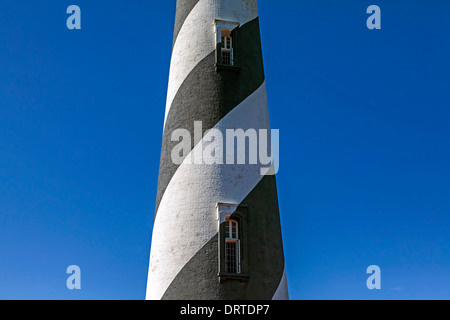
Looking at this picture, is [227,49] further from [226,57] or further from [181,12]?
[181,12]

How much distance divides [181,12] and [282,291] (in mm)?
7075

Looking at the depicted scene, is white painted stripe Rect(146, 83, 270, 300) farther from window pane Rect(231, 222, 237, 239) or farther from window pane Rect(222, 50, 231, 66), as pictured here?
window pane Rect(222, 50, 231, 66)

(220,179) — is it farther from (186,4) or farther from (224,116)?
(186,4)

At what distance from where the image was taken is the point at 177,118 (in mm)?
13664

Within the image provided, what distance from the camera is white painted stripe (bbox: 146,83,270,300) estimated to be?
1246 cm

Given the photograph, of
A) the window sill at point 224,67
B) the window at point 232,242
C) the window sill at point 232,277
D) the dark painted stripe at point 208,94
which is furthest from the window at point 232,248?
the window sill at point 224,67

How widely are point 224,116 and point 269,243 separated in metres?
2.90

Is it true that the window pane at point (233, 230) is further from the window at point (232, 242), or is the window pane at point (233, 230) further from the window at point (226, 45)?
the window at point (226, 45)

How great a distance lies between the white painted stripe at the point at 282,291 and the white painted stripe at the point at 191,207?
179cm

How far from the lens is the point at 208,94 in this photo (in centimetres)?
1349

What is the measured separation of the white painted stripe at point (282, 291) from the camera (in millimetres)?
12523

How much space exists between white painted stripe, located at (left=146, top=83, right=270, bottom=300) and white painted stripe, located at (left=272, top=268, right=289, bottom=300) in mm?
1787
